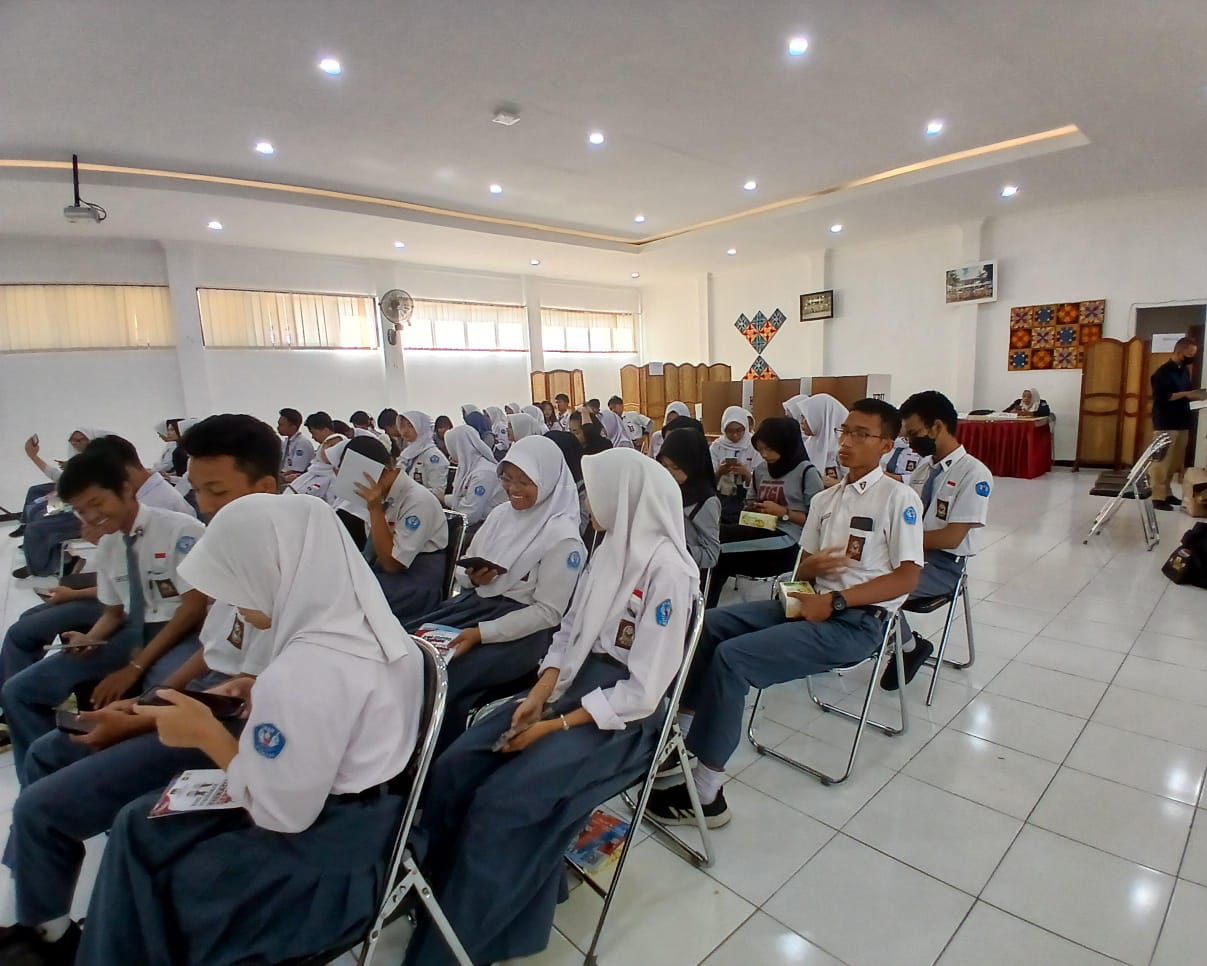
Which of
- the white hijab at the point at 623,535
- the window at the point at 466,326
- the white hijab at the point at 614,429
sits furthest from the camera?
the window at the point at 466,326

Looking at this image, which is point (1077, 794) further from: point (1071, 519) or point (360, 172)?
point (360, 172)

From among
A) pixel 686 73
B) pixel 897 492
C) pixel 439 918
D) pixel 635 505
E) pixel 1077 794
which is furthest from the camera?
pixel 686 73

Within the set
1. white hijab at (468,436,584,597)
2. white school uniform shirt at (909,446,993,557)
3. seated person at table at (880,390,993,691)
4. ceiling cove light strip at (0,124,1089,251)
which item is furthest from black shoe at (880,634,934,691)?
ceiling cove light strip at (0,124,1089,251)

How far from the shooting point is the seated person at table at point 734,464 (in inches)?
142

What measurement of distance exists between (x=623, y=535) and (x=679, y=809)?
934 mm

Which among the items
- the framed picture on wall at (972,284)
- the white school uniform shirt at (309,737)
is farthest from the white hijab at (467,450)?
the framed picture on wall at (972,284)

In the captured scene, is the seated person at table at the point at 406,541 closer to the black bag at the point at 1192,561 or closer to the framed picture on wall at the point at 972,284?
the black bag at the point at 1192,561

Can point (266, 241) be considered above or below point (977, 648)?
above

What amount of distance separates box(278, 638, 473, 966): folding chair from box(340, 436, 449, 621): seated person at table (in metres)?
1.38

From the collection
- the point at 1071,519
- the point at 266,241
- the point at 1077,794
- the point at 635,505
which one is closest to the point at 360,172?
the point at 266,241

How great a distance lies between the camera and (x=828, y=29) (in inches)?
147

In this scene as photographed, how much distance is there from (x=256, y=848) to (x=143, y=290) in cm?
915

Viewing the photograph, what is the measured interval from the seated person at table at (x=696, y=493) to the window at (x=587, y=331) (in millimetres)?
9629

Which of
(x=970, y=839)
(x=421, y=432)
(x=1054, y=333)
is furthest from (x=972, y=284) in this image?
(x=970, y=839)
